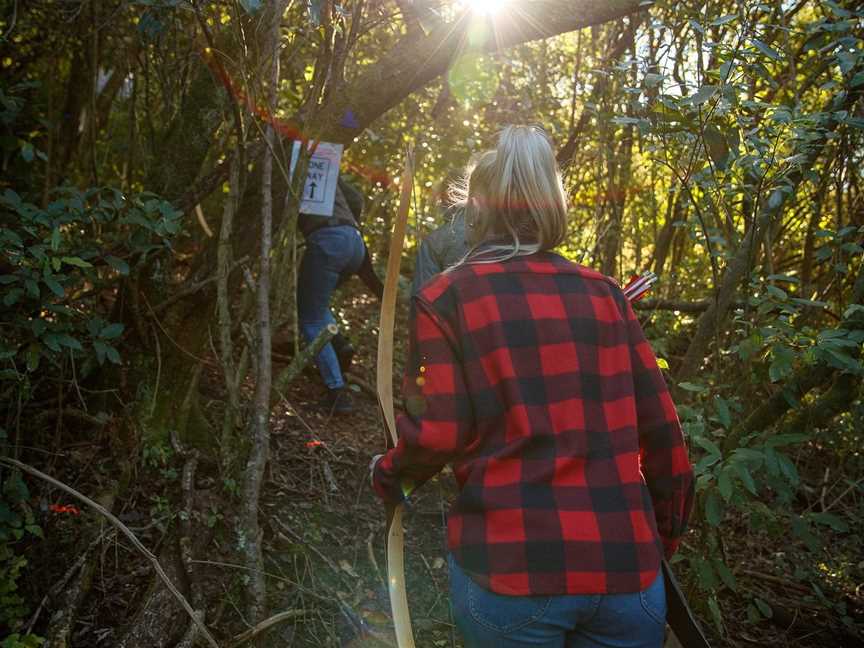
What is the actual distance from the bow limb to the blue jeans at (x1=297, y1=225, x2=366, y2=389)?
259cm

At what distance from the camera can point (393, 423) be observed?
2.11 m

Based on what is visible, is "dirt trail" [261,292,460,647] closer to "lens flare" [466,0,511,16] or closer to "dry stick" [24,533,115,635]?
"dry stick" [24,533,115,635]

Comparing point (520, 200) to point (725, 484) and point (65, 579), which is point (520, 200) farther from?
point (65, 579)

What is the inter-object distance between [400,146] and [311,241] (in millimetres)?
1499

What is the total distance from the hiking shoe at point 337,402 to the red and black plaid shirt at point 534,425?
3.29m

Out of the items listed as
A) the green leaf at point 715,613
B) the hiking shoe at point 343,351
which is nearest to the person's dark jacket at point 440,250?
the hiking shoe at point 343,351

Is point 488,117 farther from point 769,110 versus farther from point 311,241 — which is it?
point 769,110

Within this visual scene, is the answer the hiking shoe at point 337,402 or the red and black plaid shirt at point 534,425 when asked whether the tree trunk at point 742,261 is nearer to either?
the red and black plaid shirt at point 534,425

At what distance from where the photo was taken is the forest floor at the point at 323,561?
3.24 metres

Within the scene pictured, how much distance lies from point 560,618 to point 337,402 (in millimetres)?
3565

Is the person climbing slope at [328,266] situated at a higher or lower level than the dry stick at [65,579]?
higher

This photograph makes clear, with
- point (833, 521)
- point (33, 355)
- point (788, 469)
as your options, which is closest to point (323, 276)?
point (33, 355)

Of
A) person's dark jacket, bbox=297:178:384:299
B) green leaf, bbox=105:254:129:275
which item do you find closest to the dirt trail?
green leaf, bbox=105:254:129:275

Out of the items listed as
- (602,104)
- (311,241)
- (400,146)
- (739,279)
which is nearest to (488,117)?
(400,146)
